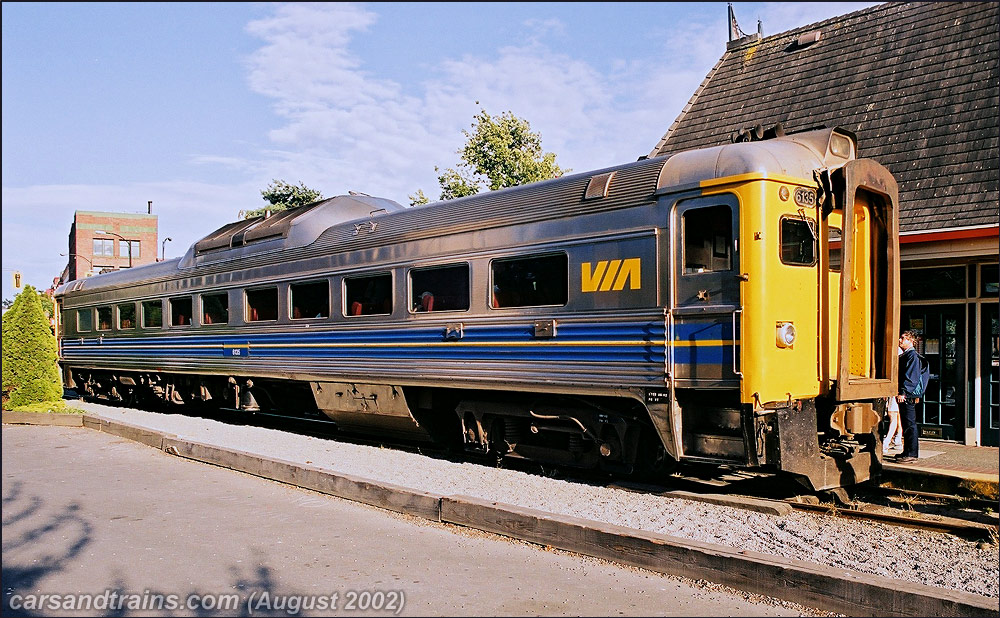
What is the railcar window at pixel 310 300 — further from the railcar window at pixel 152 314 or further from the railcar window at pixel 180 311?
the railcar window at pixel 152 314

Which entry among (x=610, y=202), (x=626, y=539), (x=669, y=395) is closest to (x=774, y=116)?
(x=610, y=202)

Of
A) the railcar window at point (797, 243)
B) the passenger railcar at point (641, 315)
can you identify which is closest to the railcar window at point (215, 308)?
the passenger railcar at point (641, 315)

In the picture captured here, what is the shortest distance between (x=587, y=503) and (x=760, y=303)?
2331mm


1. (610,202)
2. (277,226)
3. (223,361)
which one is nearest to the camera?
(610,202)

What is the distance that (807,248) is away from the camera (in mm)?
7840

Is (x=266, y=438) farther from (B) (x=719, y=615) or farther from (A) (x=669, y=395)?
(B) (x=719, y=615)

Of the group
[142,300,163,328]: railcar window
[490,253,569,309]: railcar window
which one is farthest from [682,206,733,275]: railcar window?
[142,300,163,328]: railcar window

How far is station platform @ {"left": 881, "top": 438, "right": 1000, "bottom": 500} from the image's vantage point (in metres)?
8.20

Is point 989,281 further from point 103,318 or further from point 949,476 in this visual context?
point 103,318

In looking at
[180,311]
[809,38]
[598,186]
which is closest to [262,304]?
[180,311]

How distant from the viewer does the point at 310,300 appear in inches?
Answer: 502

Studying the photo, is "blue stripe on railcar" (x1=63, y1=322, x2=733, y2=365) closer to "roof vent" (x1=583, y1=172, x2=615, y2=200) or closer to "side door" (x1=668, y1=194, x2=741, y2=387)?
"side door" (x1=668, y1=194, x2=741, y2=387)

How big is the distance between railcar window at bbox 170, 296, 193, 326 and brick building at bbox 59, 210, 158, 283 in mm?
53654

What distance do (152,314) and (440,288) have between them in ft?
31.6
